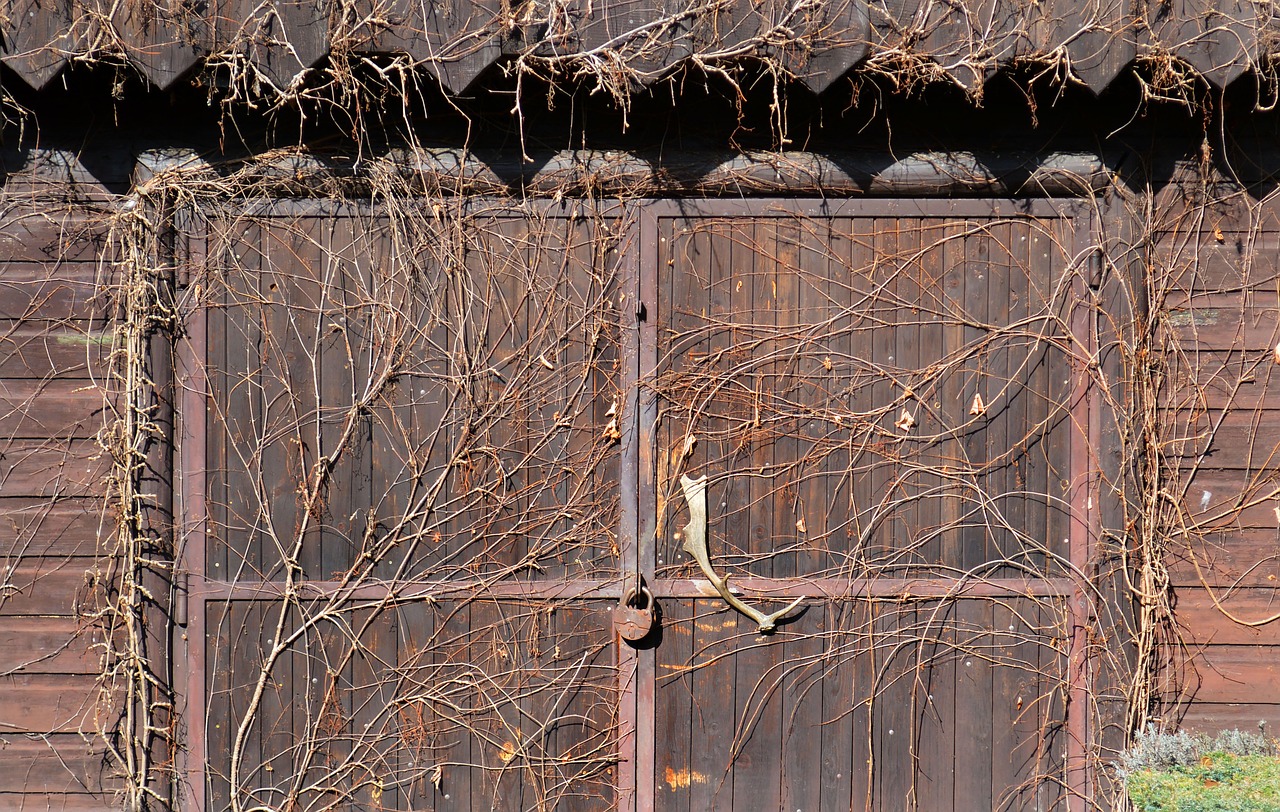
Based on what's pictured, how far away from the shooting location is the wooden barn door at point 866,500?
331 cm

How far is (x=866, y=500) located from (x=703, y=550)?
0.60 m

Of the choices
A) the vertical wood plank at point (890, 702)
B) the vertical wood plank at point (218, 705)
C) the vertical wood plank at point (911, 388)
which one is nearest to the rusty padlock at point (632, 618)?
the vertical wood plank at point (890, 702)

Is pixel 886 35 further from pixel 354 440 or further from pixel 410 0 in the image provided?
pixel 354 440

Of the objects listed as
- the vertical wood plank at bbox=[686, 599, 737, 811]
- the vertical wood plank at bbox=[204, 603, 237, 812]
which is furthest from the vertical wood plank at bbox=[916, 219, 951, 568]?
the vertical wood plank at bbox=[204, 603, 237, 812]

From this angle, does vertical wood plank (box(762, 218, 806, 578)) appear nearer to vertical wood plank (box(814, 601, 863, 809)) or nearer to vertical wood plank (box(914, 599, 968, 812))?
vertical wood plank (box(814, 601, 863, 809))

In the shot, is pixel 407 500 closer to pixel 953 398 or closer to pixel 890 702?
pixel 890 702

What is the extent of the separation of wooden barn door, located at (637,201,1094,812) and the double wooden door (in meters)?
0.01

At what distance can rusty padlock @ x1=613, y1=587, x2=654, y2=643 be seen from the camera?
10.7 ft

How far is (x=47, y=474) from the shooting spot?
3.26 metres

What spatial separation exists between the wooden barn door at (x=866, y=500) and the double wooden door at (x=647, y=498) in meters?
0.01

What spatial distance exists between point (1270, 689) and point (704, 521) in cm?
203

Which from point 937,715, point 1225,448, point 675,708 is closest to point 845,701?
point 937,715

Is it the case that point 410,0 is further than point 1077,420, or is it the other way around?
point 1077,420

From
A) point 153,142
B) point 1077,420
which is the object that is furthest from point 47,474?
point 1077,420
